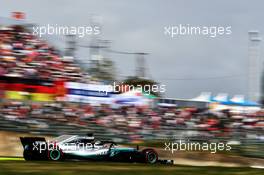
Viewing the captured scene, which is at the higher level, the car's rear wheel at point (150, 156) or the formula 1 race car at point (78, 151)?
the formula 1 race car at point (78, 151)

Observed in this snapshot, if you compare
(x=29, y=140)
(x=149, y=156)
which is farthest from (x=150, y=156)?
(x=29, y=140)

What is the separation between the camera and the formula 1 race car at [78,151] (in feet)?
48.3

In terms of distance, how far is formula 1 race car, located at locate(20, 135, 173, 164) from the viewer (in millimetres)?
14734

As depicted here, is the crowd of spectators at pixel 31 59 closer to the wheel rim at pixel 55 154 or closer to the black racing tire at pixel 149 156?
the wheel rim at pixel 55 154

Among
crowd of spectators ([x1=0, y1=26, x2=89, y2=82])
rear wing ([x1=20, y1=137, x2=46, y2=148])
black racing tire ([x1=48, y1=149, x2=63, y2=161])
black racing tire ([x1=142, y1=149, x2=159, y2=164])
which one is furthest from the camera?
crowd of spectators ([x1=0, y1=26, x2=89, y2=82])

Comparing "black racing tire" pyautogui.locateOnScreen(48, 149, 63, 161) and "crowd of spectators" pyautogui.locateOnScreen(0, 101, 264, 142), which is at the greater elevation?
"crowd of spectators" pyautogui.locateOnScreen(0, 101, 264, 142)

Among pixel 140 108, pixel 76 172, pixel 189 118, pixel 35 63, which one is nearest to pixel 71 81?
pixel 35 63

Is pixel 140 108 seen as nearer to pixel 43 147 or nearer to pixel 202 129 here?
pixel 202 129

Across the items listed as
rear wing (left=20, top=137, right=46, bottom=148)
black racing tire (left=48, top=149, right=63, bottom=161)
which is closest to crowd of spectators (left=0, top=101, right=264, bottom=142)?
rear wing (left=20, top=137, right=46, bottom=148)

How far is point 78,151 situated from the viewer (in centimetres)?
1536

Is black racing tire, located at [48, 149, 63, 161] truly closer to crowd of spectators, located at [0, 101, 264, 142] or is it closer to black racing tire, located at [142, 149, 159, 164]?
black racing tire, located at [142, 149, 159, 164]

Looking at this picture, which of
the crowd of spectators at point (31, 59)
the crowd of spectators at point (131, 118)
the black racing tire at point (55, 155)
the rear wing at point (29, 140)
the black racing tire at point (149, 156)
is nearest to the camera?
the black racing tire at point (55, 155)

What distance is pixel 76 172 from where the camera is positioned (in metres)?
9.35

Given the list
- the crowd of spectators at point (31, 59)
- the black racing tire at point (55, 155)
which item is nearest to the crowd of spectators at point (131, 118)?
the crowd of spectators at point (31, 59)
